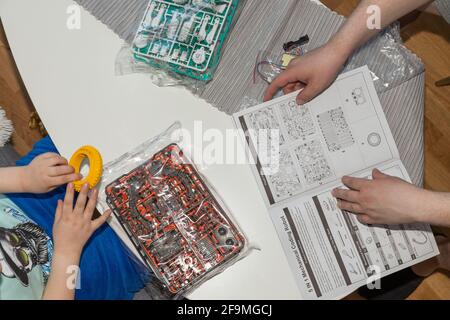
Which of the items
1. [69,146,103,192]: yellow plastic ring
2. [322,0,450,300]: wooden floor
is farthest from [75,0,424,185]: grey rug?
[322,0,450,300]: wooden floor

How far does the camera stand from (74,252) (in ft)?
2.67

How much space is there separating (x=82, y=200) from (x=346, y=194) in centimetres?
52

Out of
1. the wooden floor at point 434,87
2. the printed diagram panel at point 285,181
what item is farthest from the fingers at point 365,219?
the wooden floor at point 434,87

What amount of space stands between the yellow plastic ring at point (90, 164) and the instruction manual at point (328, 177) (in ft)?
0.95

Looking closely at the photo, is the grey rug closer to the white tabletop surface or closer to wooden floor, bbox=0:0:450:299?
the white tabletop surface

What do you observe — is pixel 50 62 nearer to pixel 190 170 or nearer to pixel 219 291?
pixel 190 170

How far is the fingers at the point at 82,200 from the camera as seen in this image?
793mm

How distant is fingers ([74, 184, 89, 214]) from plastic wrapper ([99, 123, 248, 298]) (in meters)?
0.04

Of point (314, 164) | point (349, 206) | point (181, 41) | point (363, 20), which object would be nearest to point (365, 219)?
point (349, 206)

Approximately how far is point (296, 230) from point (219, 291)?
19 centimetres

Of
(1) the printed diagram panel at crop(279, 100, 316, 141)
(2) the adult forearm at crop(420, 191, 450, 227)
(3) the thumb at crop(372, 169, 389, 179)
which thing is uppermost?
(1) the printed diagram panel at crop(279, 100, 316, 141)

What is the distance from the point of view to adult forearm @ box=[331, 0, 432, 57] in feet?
2.58

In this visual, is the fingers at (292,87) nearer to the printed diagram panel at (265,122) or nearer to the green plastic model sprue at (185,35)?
the printed diagram panel at (265,122)

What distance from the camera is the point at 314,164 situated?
0.81 m
